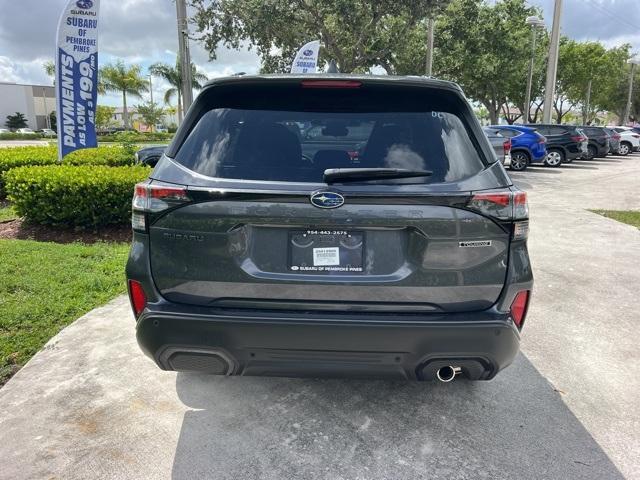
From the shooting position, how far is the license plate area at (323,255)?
232cm

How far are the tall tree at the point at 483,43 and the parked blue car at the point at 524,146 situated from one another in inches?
345

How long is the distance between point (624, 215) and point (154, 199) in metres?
9.98


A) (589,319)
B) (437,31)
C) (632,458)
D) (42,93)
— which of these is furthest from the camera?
(42,93)

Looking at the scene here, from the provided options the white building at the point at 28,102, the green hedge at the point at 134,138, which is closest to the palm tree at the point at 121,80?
the green hedge at the point at 134,138

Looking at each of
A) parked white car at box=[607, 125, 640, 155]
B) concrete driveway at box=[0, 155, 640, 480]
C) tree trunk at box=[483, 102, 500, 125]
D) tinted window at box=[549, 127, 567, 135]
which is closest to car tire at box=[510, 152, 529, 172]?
tinted window at box=[549, 127, 567, 135]

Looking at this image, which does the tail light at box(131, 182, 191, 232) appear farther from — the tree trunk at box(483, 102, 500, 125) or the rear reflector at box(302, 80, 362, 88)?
the tree trunk at box(483, 102, 500, 125)

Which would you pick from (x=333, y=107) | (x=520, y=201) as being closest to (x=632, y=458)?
(x=520, y=201)

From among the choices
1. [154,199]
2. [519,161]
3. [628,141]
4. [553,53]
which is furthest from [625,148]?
[154,199]

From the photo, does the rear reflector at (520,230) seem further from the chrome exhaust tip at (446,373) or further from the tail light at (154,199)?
the tail light at (154,199)

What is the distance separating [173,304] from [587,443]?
7.68 ft

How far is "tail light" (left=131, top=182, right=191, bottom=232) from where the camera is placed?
2361mm

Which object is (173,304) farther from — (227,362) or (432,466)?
(432,466)

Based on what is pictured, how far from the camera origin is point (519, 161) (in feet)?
62.2

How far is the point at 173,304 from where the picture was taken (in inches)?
95.7
